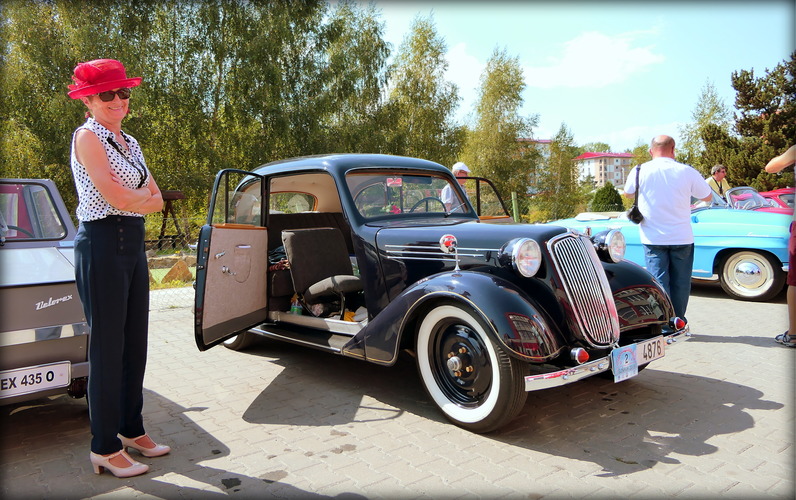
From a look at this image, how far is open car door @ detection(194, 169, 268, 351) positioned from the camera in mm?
4145

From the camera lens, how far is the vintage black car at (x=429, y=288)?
3256 mm

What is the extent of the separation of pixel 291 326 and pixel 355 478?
7.17 ft

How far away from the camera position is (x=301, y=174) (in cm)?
502

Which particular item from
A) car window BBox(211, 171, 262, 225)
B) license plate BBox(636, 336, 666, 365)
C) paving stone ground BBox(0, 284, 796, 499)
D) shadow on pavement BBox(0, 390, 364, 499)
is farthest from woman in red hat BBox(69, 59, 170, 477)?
license plate BBox(636, 336, 666, 365)

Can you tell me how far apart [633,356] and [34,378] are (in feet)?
11.7

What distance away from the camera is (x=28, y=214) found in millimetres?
3945

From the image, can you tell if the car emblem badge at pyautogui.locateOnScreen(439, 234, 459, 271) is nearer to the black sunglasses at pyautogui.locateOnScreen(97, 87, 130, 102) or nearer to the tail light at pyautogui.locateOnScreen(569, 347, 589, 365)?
the tail light at pyautogui.locateOnScreen(569, 347, 589, 365)

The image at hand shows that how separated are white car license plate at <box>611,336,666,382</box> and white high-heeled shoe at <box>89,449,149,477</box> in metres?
2.76

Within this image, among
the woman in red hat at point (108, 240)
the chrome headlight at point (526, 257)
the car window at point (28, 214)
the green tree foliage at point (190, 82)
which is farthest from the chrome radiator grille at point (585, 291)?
the green tree foliage at point (190, 82)

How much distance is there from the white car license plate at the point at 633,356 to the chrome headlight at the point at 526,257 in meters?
0.70

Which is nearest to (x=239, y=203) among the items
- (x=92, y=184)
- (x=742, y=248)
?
(x=92, y=184)

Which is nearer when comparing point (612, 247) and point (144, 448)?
point (144, 448)

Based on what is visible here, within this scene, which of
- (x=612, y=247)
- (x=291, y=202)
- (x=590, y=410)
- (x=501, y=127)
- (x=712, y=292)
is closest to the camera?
(x=590, y=410)

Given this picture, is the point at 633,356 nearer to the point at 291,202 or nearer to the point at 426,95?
the point at 291,202
